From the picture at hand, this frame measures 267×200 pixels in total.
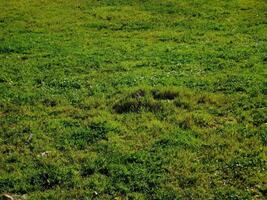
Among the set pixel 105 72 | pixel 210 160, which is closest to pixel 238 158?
pixel 210 160

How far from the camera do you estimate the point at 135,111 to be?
14594 millimetres

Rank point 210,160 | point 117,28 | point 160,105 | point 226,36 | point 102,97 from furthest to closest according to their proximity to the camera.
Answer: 1. point 117,28
2. point 226,36
3. point 102,97
4. point 160,105
5. point 210,160

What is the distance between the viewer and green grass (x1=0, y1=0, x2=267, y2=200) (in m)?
10.9

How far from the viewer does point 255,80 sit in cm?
1677

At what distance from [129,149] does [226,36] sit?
44.0 ft

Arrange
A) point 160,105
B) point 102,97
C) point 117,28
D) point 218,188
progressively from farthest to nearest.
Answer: point 117,28
point 102,97
point 160,105
point 218,188

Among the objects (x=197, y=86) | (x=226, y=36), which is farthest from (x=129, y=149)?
(x=226, y=36)

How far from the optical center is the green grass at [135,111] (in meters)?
10.9

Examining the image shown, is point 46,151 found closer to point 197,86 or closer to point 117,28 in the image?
point 197,86

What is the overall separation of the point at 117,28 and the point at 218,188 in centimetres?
1750

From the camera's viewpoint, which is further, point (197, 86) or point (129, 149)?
point (197, 86)

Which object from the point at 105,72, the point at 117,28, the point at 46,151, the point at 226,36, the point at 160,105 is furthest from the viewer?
the point at 117,28

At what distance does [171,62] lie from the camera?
63.8 ft

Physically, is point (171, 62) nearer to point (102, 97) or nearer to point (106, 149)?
point (102, 97)
